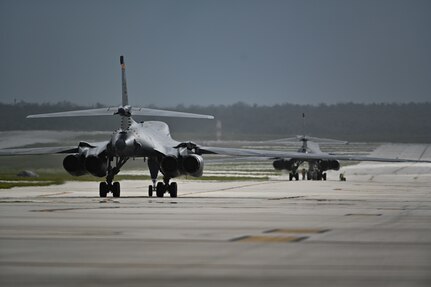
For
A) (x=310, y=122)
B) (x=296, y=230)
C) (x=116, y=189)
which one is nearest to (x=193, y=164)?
(x=116, y=189)

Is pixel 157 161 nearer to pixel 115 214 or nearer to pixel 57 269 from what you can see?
pixel 115 214

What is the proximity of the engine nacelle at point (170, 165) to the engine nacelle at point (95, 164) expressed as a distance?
6.43ft

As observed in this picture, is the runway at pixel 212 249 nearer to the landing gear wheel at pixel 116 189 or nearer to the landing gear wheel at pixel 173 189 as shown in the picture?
the landing gear wheel at pixel 116 189

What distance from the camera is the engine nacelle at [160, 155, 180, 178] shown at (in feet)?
→ 115

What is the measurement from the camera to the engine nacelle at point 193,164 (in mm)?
34781

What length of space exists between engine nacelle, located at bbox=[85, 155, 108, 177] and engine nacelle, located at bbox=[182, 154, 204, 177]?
268 cm

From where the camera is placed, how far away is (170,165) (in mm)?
35062

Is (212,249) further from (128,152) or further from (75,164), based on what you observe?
(75,164)

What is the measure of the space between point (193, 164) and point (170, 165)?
0.83m

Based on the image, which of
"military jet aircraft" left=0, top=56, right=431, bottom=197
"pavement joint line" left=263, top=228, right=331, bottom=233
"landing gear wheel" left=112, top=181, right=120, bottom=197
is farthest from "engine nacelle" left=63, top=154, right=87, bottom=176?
"pavement joint line" left=263, top=228, right=331, bottom=233

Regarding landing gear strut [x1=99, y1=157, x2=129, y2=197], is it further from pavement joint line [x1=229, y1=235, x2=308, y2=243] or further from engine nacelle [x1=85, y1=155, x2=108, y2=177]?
pavement joint line [x1=229, y1=235, x2=308, y2=243]

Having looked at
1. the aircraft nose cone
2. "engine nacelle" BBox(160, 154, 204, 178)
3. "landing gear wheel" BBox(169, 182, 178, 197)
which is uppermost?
the aircraft nose cone

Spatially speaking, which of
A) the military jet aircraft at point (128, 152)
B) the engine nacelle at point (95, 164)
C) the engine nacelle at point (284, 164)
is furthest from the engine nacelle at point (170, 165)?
the engine nacelle at point (284, 164)

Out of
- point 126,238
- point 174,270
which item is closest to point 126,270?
point 174,270
